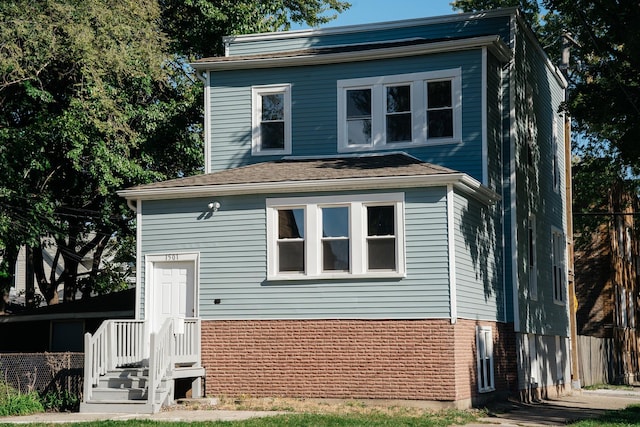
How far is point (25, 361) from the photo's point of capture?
21453mm

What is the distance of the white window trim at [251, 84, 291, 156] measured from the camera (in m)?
24.8

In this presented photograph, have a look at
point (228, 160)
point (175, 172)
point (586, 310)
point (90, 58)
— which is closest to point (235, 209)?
point (228, 160)

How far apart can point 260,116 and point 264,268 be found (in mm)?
5542

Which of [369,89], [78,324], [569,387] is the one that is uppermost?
[369,89]

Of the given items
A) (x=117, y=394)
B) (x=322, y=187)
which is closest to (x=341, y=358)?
(x=322, y=187)

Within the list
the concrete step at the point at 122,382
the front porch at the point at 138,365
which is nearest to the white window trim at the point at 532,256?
the front porch at the point at 138,365

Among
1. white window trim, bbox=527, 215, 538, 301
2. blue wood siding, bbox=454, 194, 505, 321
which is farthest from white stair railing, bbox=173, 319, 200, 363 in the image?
white window trim, bbox=527, 215, 538, 301

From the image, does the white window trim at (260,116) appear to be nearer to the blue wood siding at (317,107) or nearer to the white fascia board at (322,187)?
the blue wood siding at (317,107)

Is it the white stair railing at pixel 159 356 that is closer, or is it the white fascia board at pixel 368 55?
the white stair railing at pixel 159 356

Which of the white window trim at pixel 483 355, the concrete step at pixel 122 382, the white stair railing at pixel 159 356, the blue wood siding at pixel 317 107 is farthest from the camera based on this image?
the blue wood siding at pixel 317 107

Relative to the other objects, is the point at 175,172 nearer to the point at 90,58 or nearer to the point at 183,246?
the point at 90,58

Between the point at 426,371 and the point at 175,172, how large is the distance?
14.2 metres

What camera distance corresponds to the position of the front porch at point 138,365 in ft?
63.4

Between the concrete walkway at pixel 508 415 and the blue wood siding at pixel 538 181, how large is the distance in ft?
7.63
